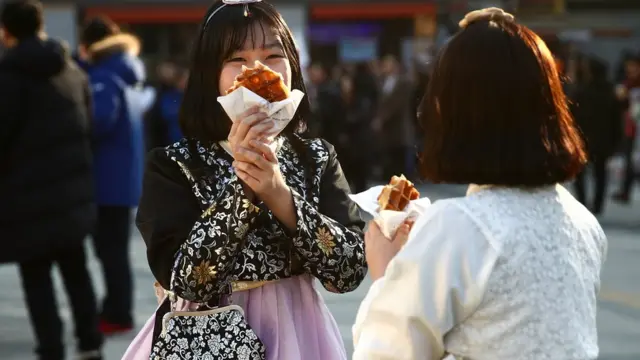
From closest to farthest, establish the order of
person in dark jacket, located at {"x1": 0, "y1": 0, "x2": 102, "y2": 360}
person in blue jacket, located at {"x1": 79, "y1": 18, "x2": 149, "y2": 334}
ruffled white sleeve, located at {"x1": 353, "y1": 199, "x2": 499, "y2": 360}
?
ruffled white sleeve, located at {"x1": 353, "y1": 199, "x2": 499, "y2": 360}, person in dark jacket, located at {"x1": 0, "y1": 0, "x2": 102, "y2": 360}, person in blue jacket, located at {"x1": 79, "y1": 18, "x2": 149, "y2": 334}

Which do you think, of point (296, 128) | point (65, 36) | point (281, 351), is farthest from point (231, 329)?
point (65, 36)

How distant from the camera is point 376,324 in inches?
86.8

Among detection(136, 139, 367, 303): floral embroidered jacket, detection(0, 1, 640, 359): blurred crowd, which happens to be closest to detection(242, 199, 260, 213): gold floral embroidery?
detection(136, 139, 367, 303): floral embroidered jacket

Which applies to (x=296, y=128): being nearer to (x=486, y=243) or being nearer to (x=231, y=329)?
(x=231, y=329)

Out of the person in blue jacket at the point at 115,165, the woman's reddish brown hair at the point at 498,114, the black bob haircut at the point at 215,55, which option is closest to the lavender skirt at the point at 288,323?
the black bob haircut at the point at 215,55

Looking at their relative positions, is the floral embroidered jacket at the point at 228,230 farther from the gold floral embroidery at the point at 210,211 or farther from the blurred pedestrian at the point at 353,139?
the blurred pedestrian at the point at 353,139

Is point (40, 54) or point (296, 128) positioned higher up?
point (296, 128)

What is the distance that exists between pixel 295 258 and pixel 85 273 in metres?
3.47

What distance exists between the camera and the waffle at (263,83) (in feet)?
8.53

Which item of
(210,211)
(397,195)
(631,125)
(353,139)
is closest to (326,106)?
(353,139)

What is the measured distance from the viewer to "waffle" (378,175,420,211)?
7.98 feet

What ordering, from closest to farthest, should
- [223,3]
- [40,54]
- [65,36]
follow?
[223,3] < [40,54] < [65,36]

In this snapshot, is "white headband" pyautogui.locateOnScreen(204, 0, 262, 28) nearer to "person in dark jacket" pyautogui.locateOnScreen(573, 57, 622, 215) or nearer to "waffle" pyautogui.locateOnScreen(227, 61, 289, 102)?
"waffle" pyautogui.locateOnScreen(227, 61, 289, 102)

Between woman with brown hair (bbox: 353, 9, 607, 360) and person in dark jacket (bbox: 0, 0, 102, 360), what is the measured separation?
3.86m
